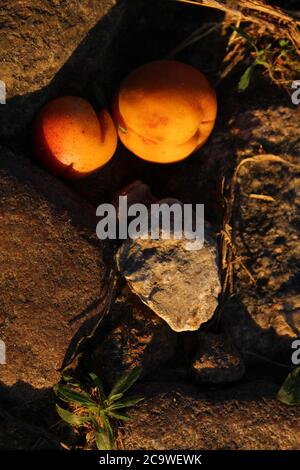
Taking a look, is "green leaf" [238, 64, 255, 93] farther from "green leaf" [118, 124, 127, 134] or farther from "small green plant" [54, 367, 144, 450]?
"small green plant" [54, 367, 144, 450]

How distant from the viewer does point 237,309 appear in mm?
2824

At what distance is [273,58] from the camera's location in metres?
3.06

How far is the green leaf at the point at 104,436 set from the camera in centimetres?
265

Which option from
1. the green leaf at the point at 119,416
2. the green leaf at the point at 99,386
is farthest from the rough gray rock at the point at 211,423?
the green leaf at the point at 99,386

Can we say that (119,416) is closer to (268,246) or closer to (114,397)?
(114,397)

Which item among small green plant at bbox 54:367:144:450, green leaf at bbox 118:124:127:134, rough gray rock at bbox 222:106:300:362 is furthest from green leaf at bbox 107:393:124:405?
green leaf at bbox 118:124:127:134

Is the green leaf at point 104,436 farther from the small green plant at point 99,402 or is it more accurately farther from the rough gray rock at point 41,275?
the rough gray rock at point 41,275

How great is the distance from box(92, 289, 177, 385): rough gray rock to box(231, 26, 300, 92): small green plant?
4.59ft

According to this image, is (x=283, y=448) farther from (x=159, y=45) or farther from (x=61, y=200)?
(x=159, y=45)

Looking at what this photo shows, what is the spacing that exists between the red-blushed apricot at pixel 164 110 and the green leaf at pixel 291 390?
131 cm

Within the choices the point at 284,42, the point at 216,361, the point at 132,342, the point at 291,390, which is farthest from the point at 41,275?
the point at 284,42

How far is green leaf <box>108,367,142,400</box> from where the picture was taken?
2.65 m

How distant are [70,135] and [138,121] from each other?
355 mm

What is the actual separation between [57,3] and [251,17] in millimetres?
1114
